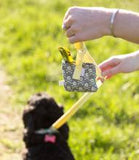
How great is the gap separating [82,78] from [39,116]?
1.17 meters

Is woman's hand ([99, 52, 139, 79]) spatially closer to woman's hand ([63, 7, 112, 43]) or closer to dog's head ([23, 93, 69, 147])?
woman's hand ([63, 7, 112, 43])

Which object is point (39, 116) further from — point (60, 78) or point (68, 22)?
point (60, 78)

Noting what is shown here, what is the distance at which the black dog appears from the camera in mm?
3828

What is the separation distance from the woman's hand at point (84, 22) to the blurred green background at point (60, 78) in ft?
6.26

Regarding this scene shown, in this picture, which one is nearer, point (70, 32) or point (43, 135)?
point (70, 32)

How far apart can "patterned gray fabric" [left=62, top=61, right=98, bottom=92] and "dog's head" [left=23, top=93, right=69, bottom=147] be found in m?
1.08

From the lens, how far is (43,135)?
152 inches

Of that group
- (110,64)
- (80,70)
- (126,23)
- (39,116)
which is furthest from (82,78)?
(39,116)

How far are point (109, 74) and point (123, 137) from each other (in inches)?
60.4

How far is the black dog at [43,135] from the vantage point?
383cm

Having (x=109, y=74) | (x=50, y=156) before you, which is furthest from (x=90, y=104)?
(x=109, y=74)

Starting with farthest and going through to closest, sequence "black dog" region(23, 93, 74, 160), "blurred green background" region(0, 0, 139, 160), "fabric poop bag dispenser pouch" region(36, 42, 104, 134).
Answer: "blurred green background" region(0, 0, 139, 160) → "black dog" region(23, 93, 74, 160) → "fabric poop bag dispenser pouch" region(36, 42, 104, 134)

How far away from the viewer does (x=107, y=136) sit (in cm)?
465

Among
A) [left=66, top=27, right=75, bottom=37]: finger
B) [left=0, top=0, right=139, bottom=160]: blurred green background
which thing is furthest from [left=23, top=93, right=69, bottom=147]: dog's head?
[left=66, top=27, right=75, bottom=37]: finger
